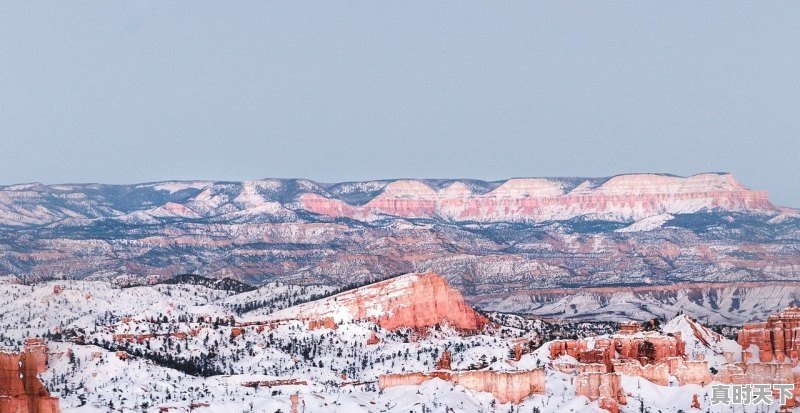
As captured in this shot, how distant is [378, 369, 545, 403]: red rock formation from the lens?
446ft

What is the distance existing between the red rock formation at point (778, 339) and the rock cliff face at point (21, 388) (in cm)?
7196

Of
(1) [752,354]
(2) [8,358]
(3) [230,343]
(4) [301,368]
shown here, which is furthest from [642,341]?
(2) [8,358]

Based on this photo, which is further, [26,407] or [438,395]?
[438,395]

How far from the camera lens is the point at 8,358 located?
88.8 meters

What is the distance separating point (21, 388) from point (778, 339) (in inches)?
3069

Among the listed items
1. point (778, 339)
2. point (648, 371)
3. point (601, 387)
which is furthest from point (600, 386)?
point (778, 339)

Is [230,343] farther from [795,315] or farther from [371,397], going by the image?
[795,315]

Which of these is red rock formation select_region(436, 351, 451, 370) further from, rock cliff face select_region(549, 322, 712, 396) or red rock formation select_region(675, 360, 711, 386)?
red rock formation select_region(675, 360, 711, 386)

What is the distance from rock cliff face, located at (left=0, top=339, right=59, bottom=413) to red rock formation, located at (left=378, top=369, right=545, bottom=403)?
5270 centimetres

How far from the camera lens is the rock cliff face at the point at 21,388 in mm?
86250

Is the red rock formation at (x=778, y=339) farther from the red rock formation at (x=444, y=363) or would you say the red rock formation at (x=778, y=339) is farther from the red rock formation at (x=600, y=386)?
the red rock formation at (x=444, y=363)

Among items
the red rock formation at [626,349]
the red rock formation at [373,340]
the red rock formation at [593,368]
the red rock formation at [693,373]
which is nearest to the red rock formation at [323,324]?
the red rock formation at [373,340]

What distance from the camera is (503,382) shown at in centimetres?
13675

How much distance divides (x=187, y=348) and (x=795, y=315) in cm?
6970
